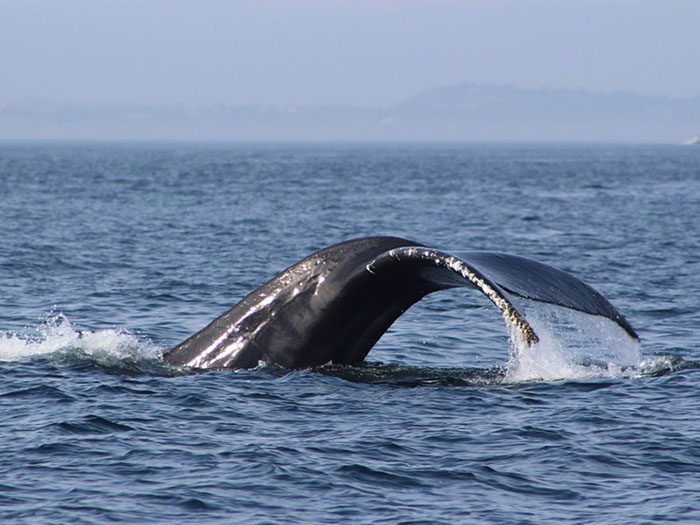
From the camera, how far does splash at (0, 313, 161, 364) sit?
14.2 metres

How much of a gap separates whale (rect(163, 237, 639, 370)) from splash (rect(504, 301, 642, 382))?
78 centimetres

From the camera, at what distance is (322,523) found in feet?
28.7

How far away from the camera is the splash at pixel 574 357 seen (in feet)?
42.4

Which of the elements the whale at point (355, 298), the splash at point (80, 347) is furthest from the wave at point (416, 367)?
the whale at point (355, 298)

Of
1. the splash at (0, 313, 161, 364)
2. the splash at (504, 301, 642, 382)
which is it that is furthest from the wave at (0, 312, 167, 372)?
the splash at (504, 301, 642, 382)

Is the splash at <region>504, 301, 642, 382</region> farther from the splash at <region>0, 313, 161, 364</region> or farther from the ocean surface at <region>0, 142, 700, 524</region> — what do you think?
the splash at <region>0, 313, 161, 364</region>

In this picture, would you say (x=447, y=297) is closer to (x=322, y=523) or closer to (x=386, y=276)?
(x=386, y=276)

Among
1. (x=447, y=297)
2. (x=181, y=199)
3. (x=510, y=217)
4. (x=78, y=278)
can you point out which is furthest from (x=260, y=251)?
(x=181, y=199)

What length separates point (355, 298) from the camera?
11367 millimetres

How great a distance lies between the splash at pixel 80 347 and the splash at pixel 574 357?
14.5 feet

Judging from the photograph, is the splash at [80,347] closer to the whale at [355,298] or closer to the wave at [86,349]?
the wave at [86,349]

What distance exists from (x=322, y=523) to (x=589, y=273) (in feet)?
62.8

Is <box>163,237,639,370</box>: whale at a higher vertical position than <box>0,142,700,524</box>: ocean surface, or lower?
higher

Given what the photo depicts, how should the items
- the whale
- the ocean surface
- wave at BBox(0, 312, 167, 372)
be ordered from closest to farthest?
the ocean surface, the whale, wave at BBox(0, 312, 167, 372)
